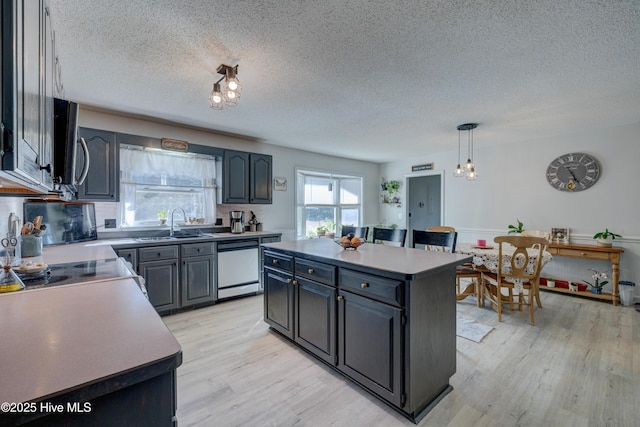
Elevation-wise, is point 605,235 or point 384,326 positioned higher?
point 605,235

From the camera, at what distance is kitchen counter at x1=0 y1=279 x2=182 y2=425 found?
1.93 ft

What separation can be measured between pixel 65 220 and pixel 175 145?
4.80 feet

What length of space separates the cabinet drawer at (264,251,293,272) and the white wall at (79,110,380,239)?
189cm

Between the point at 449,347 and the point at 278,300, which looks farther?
the point at 278,300

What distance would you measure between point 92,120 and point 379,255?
11.8 ft

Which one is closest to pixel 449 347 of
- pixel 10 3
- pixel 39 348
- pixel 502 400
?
pixel 502 400

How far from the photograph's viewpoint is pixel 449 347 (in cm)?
199

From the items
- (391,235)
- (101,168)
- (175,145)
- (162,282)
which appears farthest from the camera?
(175,145)

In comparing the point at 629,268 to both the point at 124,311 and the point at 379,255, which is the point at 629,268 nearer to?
the point at 379,255

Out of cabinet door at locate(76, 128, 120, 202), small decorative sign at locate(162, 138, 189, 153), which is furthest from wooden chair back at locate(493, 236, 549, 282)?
cabinet door at locate(76, 128, 120, 202)

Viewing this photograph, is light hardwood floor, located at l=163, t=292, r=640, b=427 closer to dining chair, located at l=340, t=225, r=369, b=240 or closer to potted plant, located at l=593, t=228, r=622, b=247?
potted plant, located at l=593, t=228, r=622, b=247

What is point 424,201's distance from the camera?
20.3ft

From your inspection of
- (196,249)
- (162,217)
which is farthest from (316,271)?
(162,217)

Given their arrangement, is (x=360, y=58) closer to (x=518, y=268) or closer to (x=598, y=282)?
(x=518, y=268)
